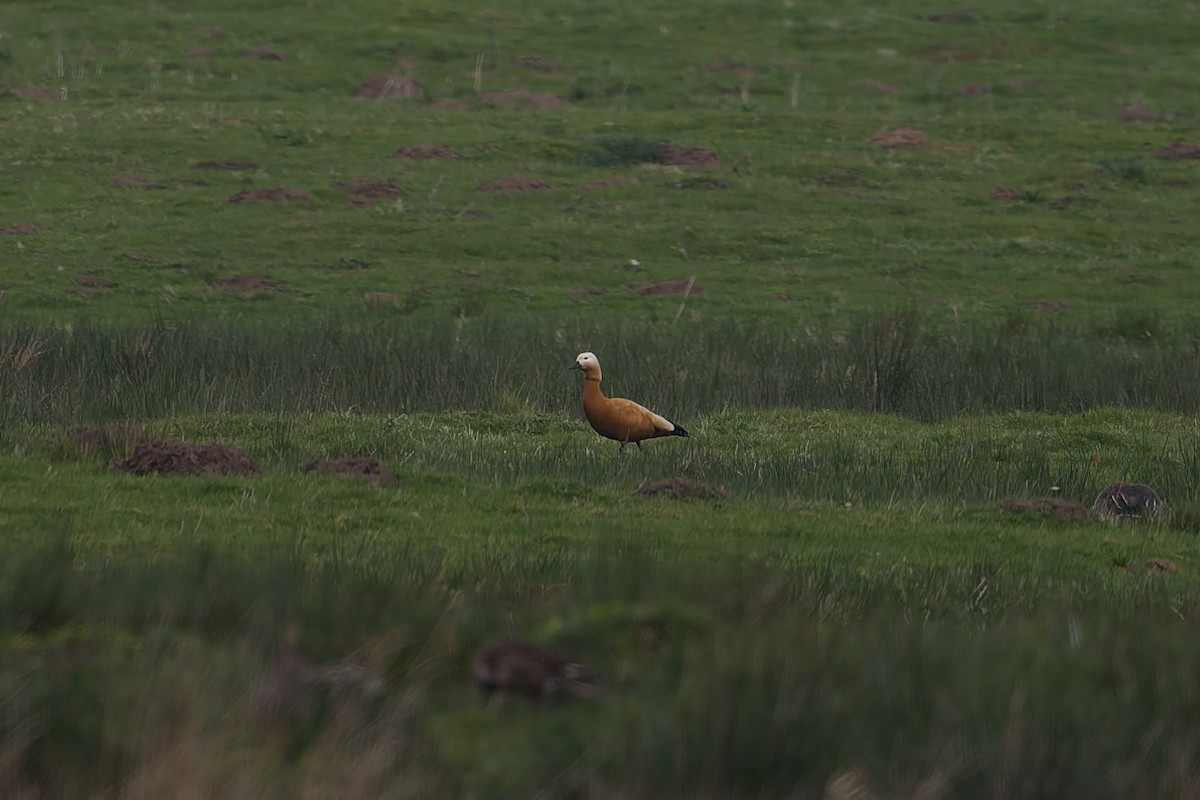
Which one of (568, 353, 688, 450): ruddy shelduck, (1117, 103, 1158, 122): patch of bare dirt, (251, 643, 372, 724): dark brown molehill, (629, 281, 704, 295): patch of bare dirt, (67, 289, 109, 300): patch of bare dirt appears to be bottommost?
(629, 281, 704, 295): patch of bare dirt

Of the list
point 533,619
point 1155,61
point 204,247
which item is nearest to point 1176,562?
point 533,619

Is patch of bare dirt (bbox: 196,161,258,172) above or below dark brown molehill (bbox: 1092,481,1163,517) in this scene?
below

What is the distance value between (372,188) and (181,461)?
22.7 meters

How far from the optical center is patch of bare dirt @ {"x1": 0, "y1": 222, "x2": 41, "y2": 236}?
2970 centimetres

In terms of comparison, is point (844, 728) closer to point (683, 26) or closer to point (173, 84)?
point (173, 84)

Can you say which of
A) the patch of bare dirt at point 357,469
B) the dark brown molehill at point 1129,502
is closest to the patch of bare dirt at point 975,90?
the dark brown molehill at point 1129,502

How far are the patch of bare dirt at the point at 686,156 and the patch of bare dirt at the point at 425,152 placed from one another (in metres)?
4.35

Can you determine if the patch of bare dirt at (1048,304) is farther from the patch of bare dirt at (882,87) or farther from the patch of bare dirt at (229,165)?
the patch of bare dirt at (882,87)

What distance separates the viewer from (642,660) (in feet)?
20.0

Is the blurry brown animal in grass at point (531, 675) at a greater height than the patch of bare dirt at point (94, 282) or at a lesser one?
greater

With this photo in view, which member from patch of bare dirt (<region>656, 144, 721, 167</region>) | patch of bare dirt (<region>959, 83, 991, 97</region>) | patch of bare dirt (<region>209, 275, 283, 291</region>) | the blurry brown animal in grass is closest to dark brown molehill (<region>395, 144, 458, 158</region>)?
patch of bare dirt (<region>656, 144, 721, 167</region>)

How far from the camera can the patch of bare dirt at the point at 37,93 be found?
40000 millimetres

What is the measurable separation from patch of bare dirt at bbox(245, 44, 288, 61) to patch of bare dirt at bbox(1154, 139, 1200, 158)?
21.7 m

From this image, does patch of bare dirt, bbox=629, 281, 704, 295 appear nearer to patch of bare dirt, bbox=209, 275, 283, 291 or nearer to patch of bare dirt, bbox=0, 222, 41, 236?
patch of bare dirt, bbox=209, 275, 283, 291
